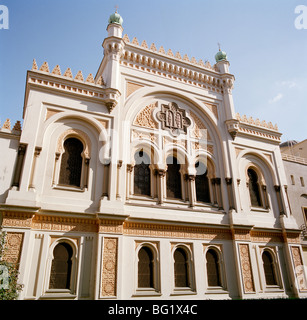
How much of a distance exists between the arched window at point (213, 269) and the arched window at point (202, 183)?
2.50 meters

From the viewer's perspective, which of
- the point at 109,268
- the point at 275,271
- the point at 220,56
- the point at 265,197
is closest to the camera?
the point at 109,268

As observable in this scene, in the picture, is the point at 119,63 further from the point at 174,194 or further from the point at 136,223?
the point at 136,223

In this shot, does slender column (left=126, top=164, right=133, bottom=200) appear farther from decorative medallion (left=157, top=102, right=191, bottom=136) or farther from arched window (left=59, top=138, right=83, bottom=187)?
decorative medallion (left=157, top=102, right=191, bottom=136)

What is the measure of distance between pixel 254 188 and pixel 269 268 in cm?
412

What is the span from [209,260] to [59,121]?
877 cm

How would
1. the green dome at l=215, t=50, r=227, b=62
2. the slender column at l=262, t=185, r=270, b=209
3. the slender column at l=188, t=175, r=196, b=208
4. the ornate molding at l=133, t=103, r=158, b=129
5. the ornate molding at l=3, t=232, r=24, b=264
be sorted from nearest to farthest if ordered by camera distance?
the ornate molding at l=3, t=232, r=24, b=264
the slender column at l=188, t=175, r=196, b=208
the ornate molding at l=133, t=103, r=158, b=129
the slender column at l=262, t=185, r=270, b=209
the green dome at l=215, t=50, r=227, b=62

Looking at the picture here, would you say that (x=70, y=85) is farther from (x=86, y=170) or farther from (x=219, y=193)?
(x=219, y=193)

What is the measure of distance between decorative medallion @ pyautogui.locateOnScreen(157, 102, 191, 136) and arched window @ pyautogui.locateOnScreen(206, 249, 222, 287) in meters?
5.87

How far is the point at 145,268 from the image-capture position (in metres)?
10.8

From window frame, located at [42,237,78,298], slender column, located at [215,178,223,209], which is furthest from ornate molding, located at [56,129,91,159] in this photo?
slender column, located at [215,178,223,209]

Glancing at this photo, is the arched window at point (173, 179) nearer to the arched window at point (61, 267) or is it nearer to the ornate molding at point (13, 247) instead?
the arched window at point (61, 267)

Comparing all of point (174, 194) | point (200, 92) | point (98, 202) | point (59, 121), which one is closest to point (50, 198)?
point (98, 202)

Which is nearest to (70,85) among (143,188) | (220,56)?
(143,188)

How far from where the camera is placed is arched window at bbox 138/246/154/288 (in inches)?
414
